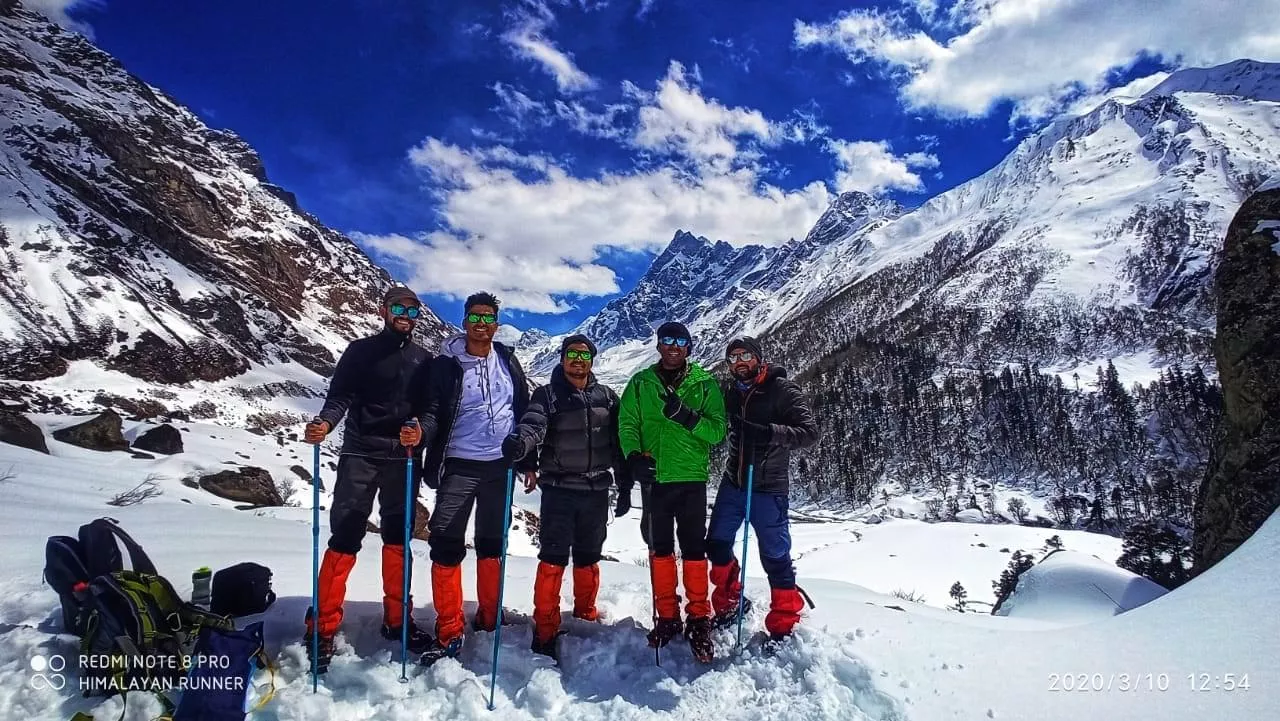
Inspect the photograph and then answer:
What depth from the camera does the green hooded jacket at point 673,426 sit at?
5.54 meters

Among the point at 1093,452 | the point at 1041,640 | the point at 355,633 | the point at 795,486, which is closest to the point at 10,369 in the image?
the point at 355,633

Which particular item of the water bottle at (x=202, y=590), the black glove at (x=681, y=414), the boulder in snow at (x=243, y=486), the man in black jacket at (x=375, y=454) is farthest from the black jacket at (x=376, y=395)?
the boulder in snow at (x=243, y=486)

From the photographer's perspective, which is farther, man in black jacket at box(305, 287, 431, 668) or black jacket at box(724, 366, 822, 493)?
black jacket at box(724, 366, 822, 493)

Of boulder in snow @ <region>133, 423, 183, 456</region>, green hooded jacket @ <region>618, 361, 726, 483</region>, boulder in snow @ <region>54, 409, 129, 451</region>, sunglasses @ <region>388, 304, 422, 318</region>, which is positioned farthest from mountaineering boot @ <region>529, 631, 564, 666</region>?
boulder in snow @ <region>133, 423, 183, 456</region>

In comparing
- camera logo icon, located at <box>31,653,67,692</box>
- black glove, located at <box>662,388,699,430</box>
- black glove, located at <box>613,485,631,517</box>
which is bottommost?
camera logo icon, located at <box>31,653,67,692</box>

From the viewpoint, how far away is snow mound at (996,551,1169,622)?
11.4m

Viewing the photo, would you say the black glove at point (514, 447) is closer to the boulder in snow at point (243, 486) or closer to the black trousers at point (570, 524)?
the black trousers at point (570, 524)

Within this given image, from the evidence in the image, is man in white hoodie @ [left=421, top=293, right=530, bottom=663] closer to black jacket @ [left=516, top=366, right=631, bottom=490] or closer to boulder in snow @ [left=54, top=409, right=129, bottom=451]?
black jacket @ [left=516, top=366, right=631, bottom=490]

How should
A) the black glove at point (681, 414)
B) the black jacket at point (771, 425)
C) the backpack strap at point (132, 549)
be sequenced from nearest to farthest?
1. the backpack strap at point (132, 549)
2. the black glove at point (681, 414)
3. the black jacket at point (771, 425)

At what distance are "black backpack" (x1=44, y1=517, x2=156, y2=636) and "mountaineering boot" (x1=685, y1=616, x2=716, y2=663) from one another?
184 inches

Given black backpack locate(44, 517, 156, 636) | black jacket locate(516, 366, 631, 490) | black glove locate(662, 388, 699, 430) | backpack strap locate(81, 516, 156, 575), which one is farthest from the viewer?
black jacket locate(516, 366, 631, 490)

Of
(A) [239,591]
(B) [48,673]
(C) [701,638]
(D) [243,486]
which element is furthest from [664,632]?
(D) [243,486]

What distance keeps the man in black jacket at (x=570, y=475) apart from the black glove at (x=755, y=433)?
4.09 ft

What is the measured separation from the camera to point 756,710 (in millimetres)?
4480
